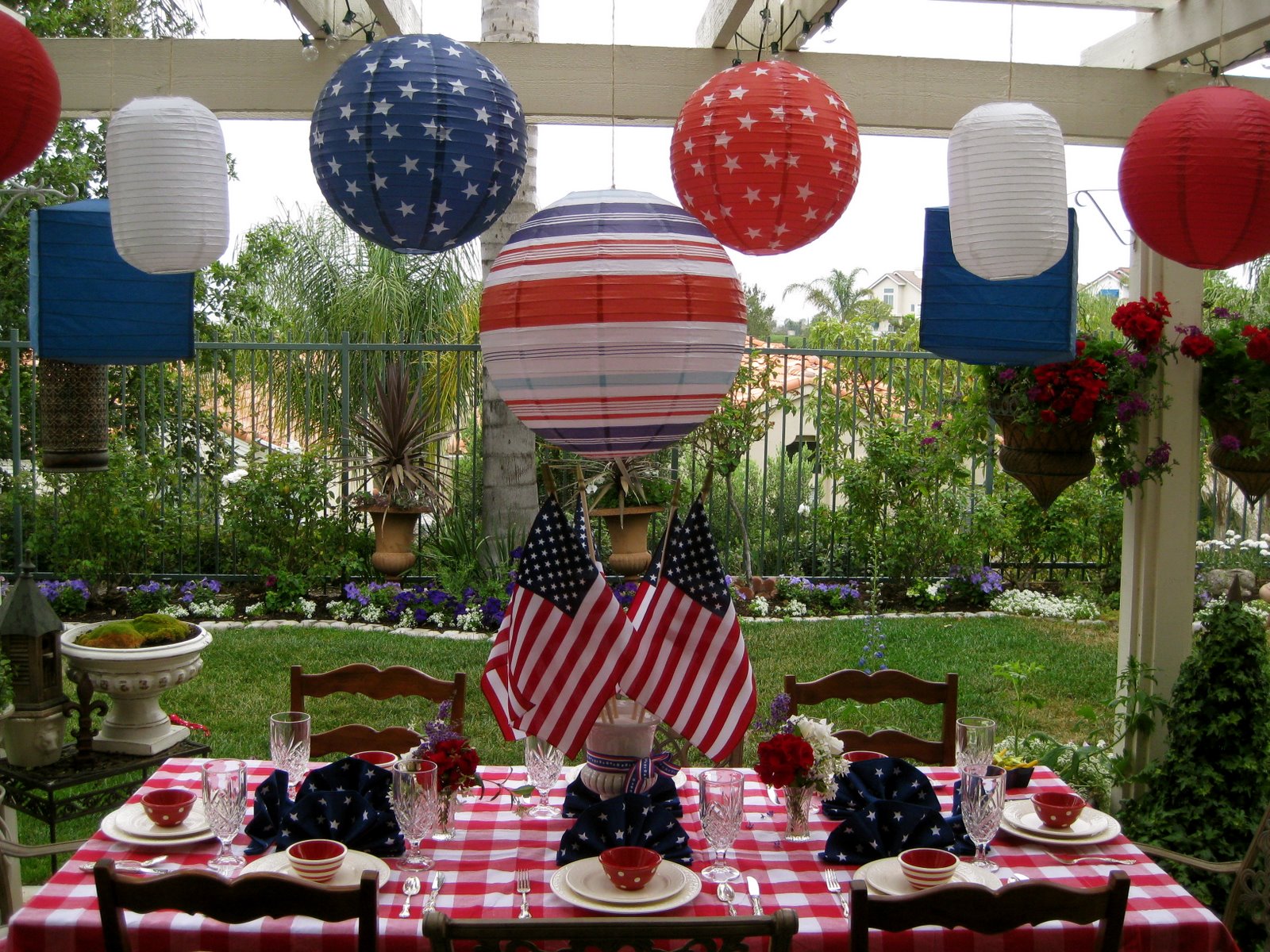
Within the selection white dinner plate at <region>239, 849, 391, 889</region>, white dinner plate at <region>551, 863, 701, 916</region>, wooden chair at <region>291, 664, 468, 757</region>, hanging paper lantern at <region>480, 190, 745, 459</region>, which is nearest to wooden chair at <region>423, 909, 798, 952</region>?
white dinner plate at <region>551, 863, 701, 916</region>

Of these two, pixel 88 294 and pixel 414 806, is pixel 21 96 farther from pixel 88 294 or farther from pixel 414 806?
pixel 414 806

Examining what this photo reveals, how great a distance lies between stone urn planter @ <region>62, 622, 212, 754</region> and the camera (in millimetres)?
4223

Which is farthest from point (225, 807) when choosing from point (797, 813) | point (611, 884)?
point (797, 813)

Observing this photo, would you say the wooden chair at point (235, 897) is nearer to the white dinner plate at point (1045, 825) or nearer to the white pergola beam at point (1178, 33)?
the white dinner plate at point (1045, 825)

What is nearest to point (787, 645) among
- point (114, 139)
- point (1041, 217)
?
point (1041, 217)

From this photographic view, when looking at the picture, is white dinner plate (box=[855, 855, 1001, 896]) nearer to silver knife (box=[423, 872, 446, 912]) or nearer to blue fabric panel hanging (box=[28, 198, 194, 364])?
silver knife (box=[423, 872, 446, 912])

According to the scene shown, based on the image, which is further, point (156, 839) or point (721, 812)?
point (156, 839)

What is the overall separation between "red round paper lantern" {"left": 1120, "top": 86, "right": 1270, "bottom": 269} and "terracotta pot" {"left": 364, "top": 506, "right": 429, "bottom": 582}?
551 centimetres

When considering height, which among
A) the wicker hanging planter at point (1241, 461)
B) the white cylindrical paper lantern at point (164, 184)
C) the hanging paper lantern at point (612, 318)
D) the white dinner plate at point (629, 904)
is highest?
the white cylindrical paper lantern at point (164, 184)

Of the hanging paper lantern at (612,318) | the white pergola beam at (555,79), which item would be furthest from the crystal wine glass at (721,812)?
the white pergola beam at (555,79)

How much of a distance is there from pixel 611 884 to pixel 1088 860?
1029 mm

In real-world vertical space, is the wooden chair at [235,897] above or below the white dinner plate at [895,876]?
above

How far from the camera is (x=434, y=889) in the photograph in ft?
8.07

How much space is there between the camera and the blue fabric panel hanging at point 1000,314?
3271 millimetres
